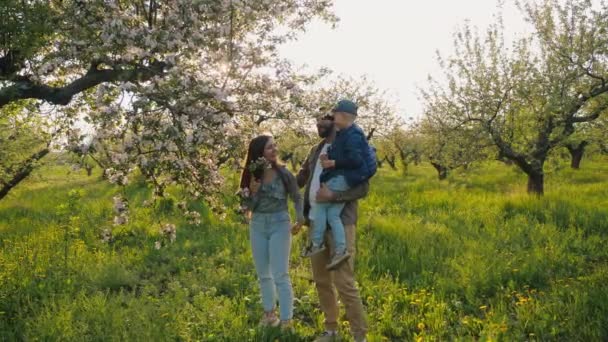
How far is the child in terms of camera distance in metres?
5.00

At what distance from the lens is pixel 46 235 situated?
10.1m

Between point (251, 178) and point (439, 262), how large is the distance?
408cm

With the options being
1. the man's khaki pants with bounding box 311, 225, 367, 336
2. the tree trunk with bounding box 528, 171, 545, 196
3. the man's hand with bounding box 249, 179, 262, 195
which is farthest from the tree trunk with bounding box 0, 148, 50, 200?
the tree trunk with bounding box 528, 171, 545, 196

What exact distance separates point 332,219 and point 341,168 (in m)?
0.57

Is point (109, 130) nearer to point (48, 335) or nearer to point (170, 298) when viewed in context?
point (48, 335)

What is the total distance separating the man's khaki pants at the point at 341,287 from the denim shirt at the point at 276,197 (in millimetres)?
558

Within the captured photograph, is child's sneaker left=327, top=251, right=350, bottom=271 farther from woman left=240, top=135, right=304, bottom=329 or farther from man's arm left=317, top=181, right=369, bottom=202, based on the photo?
woman left=240, top=135, right=304, bottom=329

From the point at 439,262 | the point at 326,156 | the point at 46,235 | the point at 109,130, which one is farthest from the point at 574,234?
the point at 46,235

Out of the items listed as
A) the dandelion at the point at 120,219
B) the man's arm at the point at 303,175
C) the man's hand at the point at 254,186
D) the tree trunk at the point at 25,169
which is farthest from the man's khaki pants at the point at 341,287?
the tree trunk at the point at 25,169

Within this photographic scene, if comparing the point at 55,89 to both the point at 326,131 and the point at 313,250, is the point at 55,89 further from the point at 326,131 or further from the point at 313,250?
the point at 313,250

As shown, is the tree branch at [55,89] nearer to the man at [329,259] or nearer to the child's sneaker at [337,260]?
the man at [329,259]

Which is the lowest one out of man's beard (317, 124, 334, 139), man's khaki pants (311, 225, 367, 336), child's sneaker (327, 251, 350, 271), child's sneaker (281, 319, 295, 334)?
child's sneaker (281, 319, 295, 334)

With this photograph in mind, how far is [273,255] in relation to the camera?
220 inches

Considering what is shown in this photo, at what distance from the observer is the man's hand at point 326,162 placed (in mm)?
5031
